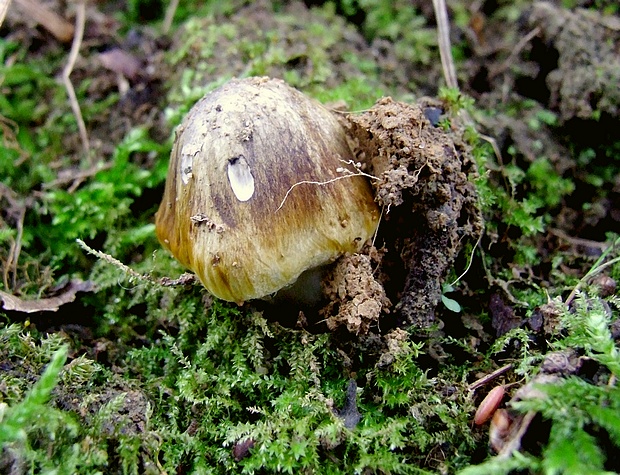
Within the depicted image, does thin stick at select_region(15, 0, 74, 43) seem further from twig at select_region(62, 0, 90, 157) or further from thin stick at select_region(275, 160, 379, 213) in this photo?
thin stick at select_region(275, 160, 379, 213)

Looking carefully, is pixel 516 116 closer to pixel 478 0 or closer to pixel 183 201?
pixel 478 0

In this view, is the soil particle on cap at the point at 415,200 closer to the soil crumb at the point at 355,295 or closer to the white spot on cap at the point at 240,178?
the soil crumb at the point at 355,295

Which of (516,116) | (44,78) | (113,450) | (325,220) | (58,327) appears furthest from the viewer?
(44,78)

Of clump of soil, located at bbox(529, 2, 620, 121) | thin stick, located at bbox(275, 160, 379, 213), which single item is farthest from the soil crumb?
clump of soil, located at bbox(529, 2, 620, 121)

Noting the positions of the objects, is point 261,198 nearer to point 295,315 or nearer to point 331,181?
point 331,181

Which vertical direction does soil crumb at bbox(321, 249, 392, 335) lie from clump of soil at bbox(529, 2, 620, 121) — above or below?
below

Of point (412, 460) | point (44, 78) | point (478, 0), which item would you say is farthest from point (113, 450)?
point (478, 0)
